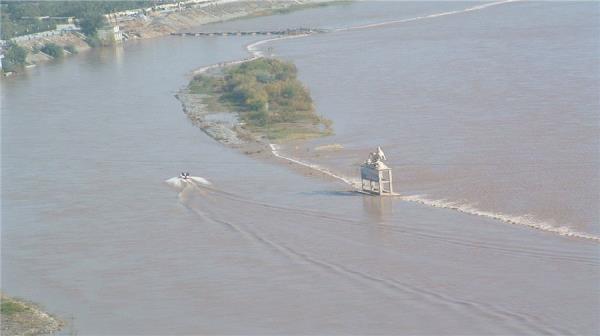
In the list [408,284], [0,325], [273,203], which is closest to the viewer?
[0,325]

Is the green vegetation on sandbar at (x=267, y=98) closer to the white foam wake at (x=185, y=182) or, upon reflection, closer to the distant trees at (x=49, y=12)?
the white foam wake at (x=185, y=182)

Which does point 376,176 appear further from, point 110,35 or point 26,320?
point 110,35

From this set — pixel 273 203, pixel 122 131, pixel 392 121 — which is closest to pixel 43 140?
pixel 122 131

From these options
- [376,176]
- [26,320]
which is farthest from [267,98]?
[26,320]

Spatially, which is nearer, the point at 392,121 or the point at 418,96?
the point at 392,121

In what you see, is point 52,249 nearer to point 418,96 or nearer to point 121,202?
point 121,202

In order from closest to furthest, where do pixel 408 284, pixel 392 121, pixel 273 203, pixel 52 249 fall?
pixel 408 284 → pixel 52 249 → pixel 273 203 → pixel 392 121

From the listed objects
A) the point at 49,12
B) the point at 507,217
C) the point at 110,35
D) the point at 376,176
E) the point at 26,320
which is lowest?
the point at 507,217
